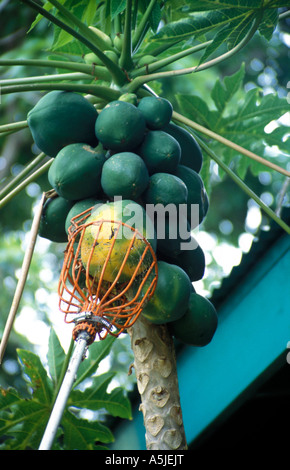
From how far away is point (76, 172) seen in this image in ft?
5.14

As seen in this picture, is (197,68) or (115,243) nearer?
(115,243)

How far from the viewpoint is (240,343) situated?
6.82ft

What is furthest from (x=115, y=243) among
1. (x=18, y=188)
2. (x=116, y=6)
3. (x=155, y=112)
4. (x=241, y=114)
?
(x=241, y=114)

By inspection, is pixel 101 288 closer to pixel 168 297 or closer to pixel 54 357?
pixel 168 297

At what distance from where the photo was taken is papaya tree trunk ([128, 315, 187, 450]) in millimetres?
1452

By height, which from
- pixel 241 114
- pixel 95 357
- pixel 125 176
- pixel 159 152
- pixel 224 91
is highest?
pixel 224 91

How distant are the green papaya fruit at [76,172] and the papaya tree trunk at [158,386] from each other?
392mm

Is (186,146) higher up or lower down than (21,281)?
higher up

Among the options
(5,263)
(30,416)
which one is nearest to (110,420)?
(30,416)

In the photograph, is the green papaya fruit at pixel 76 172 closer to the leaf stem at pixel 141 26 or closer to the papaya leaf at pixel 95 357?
the leaf stem at pixel 141 26

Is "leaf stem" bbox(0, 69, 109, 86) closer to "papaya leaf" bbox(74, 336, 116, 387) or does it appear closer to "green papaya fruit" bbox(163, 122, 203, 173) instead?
"green papaya fruit" bbox(163, 122, 203, 173)

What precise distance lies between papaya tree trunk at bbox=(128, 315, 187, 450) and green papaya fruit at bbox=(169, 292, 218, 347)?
0.04 meters

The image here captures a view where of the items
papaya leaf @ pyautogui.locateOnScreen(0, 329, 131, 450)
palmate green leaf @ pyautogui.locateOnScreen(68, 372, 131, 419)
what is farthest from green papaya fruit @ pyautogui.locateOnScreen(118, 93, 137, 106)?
palmate green leaf @ pyautogui.locateOnScreen(68, 372, 131, 419)

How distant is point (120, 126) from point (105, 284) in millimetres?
447
